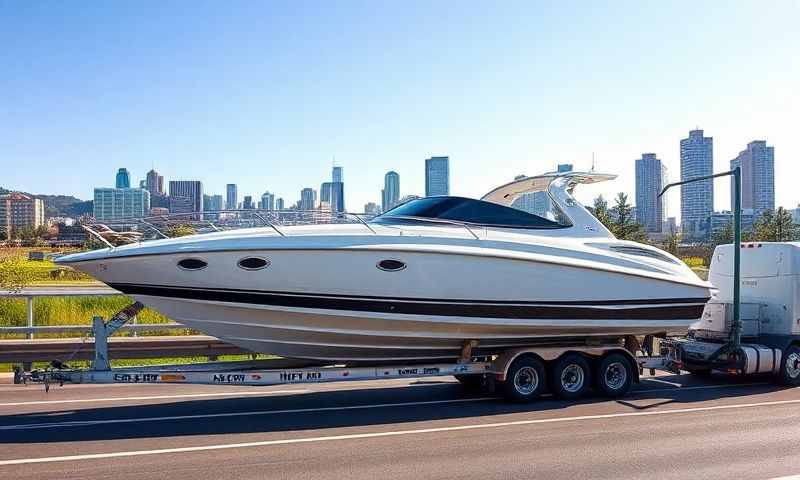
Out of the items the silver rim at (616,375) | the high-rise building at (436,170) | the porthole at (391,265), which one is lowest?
the silver rim at (616,375)

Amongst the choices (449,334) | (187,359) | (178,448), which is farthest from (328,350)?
(187,359)

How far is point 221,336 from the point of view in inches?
357

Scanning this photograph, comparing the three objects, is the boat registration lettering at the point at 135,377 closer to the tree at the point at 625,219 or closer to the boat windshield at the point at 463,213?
the boat windshield at the point at 463,213

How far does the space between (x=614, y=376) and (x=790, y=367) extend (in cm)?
353

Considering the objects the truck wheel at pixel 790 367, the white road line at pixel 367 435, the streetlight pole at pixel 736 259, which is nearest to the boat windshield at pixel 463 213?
the white road line at pixel 367 435

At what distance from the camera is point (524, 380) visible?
397 inches

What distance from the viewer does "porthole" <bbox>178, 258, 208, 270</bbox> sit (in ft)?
28.1

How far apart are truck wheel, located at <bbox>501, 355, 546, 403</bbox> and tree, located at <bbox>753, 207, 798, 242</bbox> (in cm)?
3462

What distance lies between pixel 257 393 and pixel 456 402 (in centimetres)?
309

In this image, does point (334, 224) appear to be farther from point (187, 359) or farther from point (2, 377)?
point (2, 377)

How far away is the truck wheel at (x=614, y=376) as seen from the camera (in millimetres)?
10453

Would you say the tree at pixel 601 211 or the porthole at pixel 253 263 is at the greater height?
the tree at pixel 601 211

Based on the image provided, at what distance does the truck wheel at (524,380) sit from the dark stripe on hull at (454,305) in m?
0.68

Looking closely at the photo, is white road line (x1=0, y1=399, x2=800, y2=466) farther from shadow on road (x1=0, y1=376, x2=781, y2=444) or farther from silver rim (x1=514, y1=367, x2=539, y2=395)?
silver rim (x1=514, y1=367, x2=539, y2=395)
